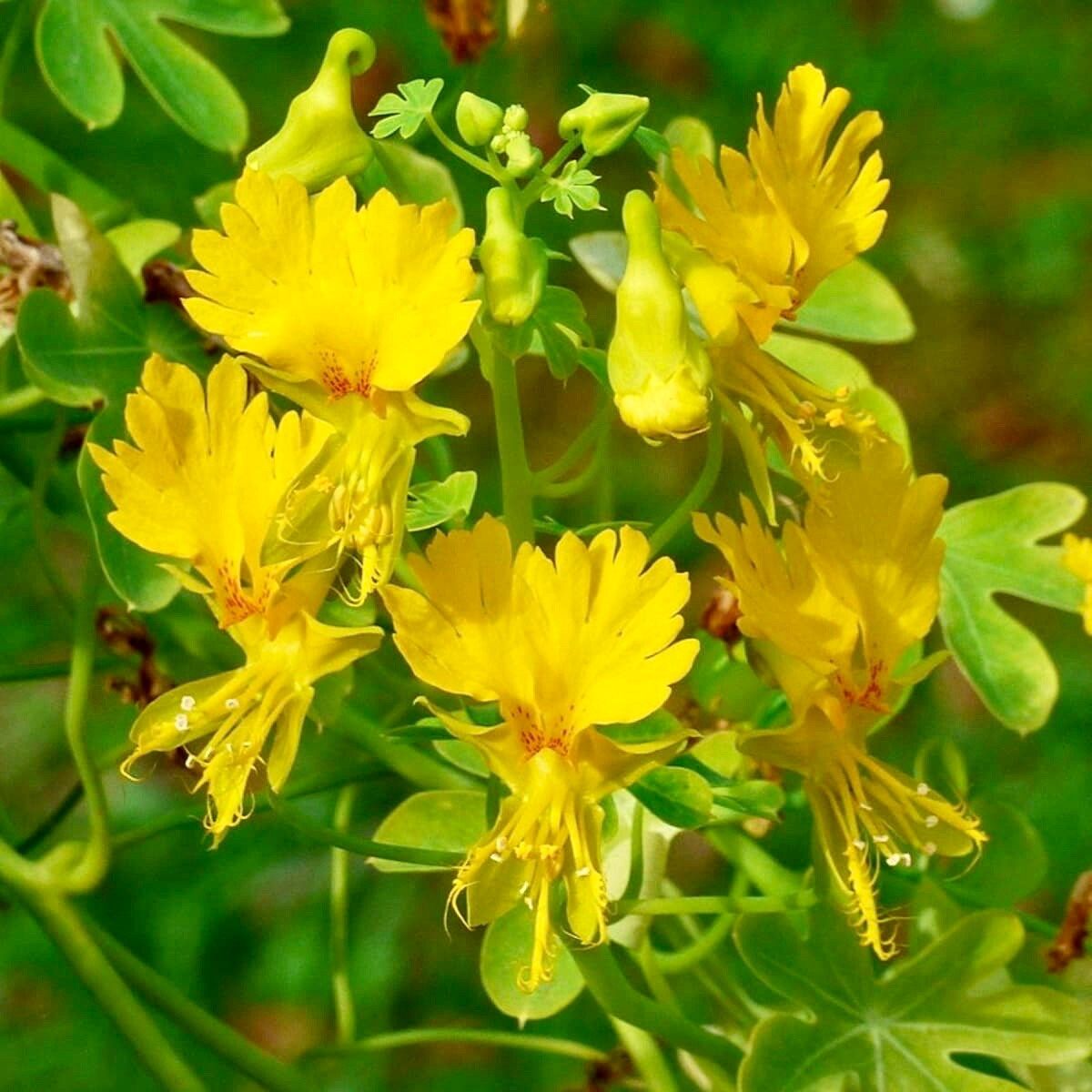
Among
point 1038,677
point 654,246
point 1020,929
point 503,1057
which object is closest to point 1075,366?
point 503,1057

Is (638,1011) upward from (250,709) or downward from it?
downward

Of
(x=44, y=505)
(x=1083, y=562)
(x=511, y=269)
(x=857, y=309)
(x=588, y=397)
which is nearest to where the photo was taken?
(x=511, y=269)

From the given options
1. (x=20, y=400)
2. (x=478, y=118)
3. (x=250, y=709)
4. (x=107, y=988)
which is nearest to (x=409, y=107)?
(x=478, y=118)

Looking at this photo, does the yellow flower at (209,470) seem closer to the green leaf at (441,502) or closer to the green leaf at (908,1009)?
the green leaf at (441,502)

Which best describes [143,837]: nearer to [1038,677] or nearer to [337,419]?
[337,419]

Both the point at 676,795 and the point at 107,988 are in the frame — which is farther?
→ the point at 107,988

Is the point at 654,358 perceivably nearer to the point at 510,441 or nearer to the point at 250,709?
the point at 510,441

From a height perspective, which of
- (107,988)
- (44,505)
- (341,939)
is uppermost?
(44,505)

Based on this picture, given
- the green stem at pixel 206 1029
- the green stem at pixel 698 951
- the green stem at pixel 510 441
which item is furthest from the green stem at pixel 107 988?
→ the green stem at pixel 510 441
